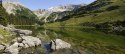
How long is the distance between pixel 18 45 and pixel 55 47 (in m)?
9.12

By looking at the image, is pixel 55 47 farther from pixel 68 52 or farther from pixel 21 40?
pixel 21 40

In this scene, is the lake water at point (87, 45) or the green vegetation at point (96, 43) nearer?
the lake water at point (87, 45)

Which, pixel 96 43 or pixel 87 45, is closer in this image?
pixel 87 45

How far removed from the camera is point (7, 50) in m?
44.9

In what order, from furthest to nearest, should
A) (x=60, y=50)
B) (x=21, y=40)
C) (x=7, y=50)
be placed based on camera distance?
(x=21, y=40) → (x=60, y=50) → (x=7, y=50)

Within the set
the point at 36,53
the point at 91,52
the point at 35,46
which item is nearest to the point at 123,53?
the point at 91,52

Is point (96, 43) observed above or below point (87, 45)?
below

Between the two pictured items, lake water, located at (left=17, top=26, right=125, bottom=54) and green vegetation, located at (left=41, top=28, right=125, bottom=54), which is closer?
lake water, located at (left=17, top=26, right=125, bottom=54)

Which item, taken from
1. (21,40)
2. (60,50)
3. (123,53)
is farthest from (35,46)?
(123,53)

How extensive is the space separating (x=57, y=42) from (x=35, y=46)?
270 inches

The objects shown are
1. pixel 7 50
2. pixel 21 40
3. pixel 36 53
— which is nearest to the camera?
pixel 7 50

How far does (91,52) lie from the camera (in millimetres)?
51000

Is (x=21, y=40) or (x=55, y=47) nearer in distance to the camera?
(x=55, y=47)

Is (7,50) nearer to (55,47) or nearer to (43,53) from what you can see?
(43,53)
